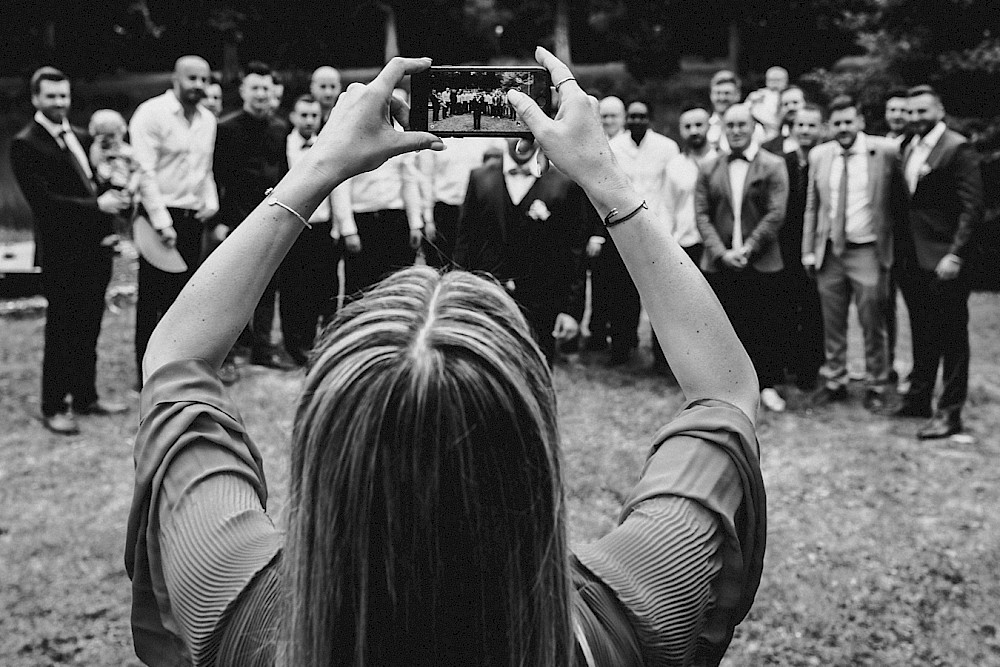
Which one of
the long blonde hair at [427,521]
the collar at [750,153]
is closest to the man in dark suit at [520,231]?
the collar at [750,153]

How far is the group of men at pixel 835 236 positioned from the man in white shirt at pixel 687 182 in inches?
0.5

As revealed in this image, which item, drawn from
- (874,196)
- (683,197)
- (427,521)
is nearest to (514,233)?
(683,197)

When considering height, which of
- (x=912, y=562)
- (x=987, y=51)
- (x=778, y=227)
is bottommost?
(x=912, y=562)

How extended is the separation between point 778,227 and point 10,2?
61.1ft

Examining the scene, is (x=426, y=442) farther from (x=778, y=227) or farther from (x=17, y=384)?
(x=17, y=384)

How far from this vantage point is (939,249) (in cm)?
686

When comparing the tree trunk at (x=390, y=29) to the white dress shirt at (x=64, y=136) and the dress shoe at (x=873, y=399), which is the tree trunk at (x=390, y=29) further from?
the dress shoe at (x=873, y=399)

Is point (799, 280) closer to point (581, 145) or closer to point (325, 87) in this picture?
point (325, 87)

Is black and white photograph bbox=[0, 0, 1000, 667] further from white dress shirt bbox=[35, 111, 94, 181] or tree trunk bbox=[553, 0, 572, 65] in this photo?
tree trunk bbox=[553, 0, 572, 65]

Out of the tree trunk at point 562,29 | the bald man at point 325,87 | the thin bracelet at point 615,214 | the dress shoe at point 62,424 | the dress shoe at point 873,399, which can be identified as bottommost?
the dress shoe at point 873,399

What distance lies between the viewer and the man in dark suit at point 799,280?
316 inches

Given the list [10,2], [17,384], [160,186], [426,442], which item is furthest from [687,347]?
[10,2]

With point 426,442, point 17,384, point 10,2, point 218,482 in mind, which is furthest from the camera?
point 10,2

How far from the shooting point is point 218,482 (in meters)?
1.26
